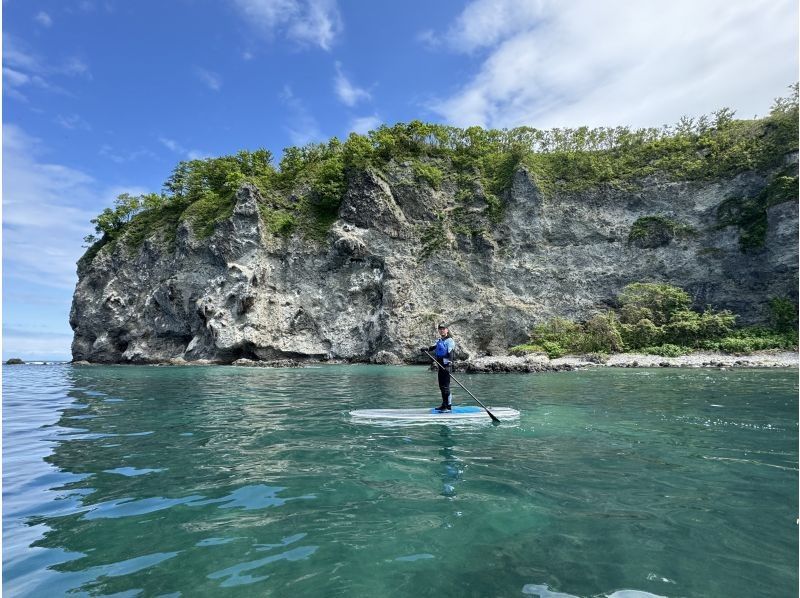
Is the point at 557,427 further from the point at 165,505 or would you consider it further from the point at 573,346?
the point at 573,346

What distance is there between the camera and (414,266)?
173ft

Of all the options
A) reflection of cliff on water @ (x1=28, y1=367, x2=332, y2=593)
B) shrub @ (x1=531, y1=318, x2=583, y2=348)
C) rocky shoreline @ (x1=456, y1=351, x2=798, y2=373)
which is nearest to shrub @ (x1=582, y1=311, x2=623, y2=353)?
shrub @ (x1=531, y1=318, x2=583, y2=348)

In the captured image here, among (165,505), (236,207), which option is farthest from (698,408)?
(236,207)

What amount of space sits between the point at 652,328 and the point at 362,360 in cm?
2973

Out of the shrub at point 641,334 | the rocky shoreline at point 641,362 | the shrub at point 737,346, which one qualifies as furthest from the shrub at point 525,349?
the shrub at point 737,346

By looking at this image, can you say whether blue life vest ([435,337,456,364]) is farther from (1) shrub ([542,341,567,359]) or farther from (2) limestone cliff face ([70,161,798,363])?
(2) limestone cliff face ([70,161,798,363])

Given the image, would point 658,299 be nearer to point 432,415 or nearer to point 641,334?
point 641,334

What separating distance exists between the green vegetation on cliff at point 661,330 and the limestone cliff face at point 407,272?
10.8 ft

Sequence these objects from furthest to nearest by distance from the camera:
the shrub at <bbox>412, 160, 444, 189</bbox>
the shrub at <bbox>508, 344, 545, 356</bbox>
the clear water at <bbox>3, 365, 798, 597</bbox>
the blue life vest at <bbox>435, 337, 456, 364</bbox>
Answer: the shrub at <bbox>412, 160, 444, 189</bbox>
the shrub at <bbox>508, 344, 545, 356</bbox>
the blue life vest at <bbox>435, 337, 456, 364</bbox>
the clear water at <bbox>3, 365, 798, 597</bbox>

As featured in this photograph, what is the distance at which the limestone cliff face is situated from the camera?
49062 millimetres

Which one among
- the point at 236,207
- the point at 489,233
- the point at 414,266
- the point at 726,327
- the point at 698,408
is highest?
the point at 236,207

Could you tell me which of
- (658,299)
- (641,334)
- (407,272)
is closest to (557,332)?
(641,334)

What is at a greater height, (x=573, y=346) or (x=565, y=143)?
(x=565, y=143)

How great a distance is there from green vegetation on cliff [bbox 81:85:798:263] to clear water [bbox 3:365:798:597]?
4657cm
